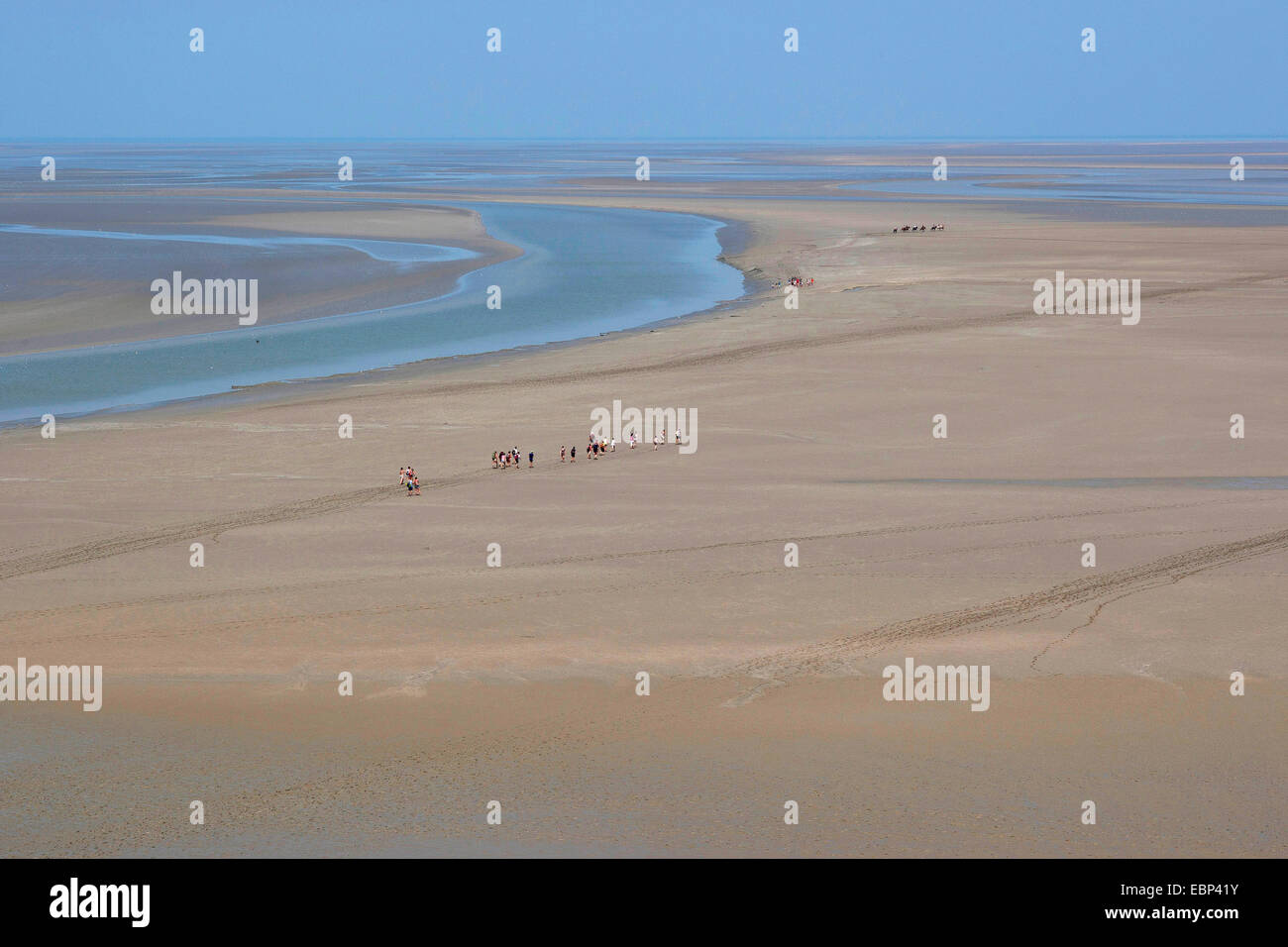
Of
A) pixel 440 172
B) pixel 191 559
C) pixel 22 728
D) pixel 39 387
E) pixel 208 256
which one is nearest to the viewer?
pixel 22 728

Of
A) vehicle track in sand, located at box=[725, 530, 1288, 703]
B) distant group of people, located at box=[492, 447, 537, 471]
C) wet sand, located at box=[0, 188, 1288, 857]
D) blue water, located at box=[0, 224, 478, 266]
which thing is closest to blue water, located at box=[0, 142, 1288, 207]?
blue water, located at box=[0, 224, 478, 266]

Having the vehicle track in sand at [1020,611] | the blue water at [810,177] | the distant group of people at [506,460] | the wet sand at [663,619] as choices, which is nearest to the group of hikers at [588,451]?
the distant group of people at [506,460]

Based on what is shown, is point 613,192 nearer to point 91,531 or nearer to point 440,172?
point 440,172

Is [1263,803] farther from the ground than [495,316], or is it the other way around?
[495,316]

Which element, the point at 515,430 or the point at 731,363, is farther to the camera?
the point at 731,363

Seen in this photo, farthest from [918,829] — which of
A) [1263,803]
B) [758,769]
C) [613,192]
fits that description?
[613,192]

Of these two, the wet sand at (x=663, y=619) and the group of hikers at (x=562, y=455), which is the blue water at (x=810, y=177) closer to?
the wet sand at (x=663, y=619)

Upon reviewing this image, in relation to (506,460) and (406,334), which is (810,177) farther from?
(506,460)
